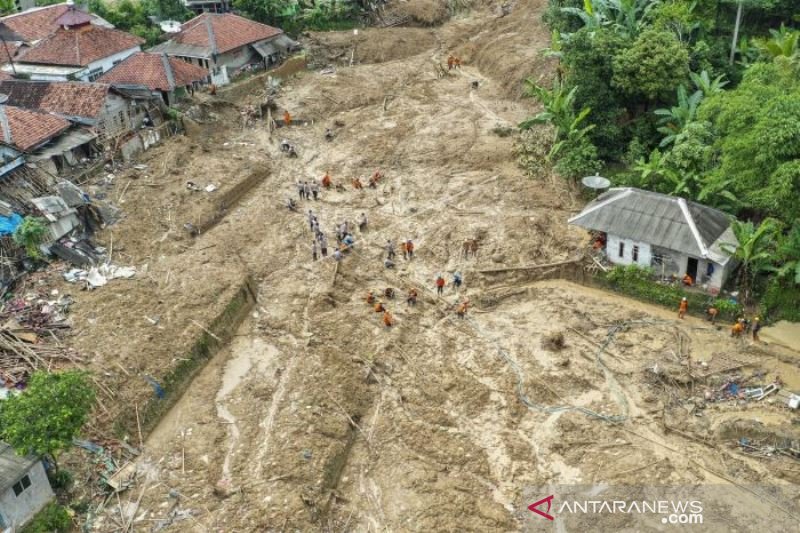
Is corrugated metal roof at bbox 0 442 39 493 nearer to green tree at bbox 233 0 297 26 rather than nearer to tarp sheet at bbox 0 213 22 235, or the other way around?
tarp sheet at bbox 0 213 22 235

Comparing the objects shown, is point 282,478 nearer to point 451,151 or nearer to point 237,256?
point 237,256

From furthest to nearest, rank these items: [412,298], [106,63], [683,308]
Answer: [106,63] → [412,298] → [683,308]

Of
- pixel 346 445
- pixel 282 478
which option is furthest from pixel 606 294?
pixel 282 478

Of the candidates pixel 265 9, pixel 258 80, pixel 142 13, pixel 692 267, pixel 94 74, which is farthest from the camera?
pixel 142 13

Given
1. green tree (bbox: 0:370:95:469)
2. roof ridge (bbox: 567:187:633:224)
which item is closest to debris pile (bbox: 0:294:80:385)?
green tree (bbox: 0:370:95:469)

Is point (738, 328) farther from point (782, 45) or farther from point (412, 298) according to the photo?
point (782, 45)

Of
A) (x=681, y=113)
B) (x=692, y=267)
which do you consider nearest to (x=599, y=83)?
(x=681, y=113)

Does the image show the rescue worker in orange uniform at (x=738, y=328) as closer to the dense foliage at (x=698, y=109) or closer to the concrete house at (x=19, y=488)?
the dense foliage at (x=698, y=109)
